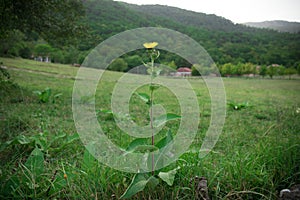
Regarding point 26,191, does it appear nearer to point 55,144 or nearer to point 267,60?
point 55,144

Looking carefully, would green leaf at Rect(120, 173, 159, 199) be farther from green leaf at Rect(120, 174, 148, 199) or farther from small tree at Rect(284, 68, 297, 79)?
small tree at Rect(284, 68, 297, 79)

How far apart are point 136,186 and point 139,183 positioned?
3 centimetres

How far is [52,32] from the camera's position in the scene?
24.1 ft

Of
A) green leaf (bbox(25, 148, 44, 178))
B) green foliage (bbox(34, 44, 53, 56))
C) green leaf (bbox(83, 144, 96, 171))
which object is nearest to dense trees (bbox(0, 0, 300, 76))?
green foliage (bbox(34, 44, 53, 56))

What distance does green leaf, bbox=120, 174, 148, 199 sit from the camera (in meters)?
1.34

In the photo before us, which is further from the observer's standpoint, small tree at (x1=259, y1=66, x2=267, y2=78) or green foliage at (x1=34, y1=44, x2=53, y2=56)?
small tree at (x1=259, y1=66, x2=267, y2=78)

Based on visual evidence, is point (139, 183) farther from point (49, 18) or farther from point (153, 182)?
point (49, 18)

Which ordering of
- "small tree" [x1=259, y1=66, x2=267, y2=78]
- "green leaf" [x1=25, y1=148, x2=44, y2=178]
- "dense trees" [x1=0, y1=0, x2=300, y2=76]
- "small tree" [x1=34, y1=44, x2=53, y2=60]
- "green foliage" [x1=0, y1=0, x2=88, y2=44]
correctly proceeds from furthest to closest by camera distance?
"small tree" [x1=259, y1=66, x2=267, y2=78]
"small tree" [x1=34, y1=44, x2=53, y2=60]
"dense trees" [x1=0, y1=0, x2=300, y2=76]
"green foliage" [x1=0, y1=0, x2=88, y2=44]
"green leaf" [x1=25, y1=148, x2=44, y2=178]

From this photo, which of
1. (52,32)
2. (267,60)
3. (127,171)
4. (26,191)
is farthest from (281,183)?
(267,60)

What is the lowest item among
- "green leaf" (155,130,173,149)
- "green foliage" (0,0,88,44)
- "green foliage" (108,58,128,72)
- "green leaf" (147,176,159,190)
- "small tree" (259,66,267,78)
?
"green leaf" (147,176,159,190)

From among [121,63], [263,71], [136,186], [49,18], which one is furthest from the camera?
[263,71]

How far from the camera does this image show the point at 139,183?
4.64ft

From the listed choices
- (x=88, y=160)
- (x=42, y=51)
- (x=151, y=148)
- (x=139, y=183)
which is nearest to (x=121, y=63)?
(x=88, y=160)

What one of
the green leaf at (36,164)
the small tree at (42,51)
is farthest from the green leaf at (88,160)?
the small tree at (42,51)
